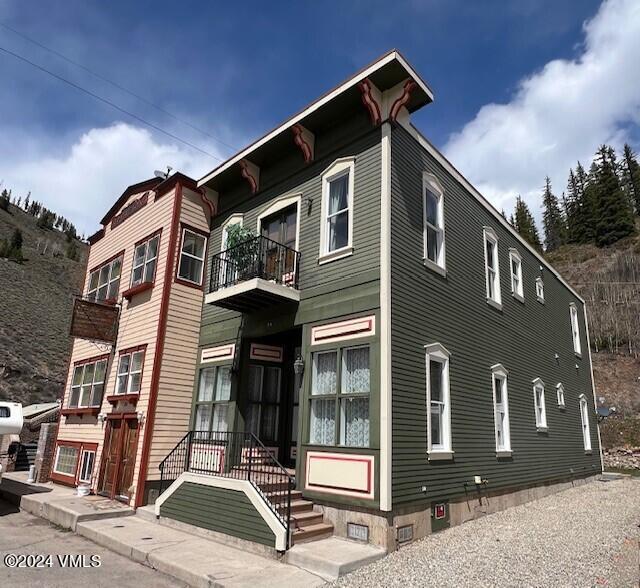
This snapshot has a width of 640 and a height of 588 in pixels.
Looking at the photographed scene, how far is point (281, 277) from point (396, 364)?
3448 mm

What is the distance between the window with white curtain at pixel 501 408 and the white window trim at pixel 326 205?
209 inches

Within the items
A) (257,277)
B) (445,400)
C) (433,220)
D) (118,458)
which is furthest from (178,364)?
(433,220)

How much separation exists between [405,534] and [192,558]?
134 inches

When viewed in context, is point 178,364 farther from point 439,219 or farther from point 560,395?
point 560,395

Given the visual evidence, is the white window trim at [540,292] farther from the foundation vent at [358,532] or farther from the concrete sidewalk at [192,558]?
the concrete sidewalk at [192,558]

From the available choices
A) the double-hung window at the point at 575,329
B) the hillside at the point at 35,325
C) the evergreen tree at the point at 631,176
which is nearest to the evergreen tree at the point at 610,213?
the evergreen tree at the point at 631,176

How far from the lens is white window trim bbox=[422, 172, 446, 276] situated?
33.7ft

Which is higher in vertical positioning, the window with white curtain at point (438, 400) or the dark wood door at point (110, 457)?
the window with white curtain at point (438, 400)

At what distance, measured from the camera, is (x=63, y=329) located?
4466 cm

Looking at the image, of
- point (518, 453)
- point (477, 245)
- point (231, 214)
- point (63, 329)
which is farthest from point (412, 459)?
point (63, 329)

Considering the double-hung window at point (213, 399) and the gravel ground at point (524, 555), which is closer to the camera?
the gravel ground at point (524, 555)

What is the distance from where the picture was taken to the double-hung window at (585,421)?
18.3 m

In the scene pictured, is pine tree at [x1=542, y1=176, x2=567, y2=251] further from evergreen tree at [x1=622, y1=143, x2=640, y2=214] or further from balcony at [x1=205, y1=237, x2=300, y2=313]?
balcony at [x1=205, y1=237, x2=300, y2=313]

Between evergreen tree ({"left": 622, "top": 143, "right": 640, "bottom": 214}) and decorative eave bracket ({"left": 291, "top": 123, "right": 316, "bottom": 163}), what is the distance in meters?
74.8
